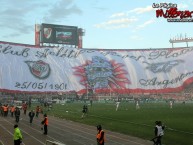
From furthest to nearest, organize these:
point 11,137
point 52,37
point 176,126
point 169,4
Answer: point 52,37, point 169,4, point 176,126, point 11,137

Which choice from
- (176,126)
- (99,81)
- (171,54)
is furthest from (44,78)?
(176,126)

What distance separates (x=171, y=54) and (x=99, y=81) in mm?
27914

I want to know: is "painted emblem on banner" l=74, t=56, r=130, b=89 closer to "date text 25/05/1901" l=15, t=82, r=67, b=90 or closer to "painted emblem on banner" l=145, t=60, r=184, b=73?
"date text 25/05/1901" l=15, t=82, r=67, b=90

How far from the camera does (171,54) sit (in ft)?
395

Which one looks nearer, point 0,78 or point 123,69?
point 0,78

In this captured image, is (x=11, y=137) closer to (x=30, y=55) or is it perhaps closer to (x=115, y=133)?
(x=115, y=133)

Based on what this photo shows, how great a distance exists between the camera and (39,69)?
107312 millimetres

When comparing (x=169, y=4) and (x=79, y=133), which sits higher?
(x=169, y=4)

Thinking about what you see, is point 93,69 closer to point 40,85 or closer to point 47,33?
point 40,85

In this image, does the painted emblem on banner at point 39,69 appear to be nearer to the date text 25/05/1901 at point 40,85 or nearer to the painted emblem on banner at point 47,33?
the date text 25/05/1901 at point 40,85

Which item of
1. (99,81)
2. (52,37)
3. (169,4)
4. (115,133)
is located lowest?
(115,133)

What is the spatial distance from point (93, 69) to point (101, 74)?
325cm

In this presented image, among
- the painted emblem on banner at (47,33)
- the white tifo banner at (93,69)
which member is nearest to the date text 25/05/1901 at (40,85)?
the white tifo banner at (93,69)

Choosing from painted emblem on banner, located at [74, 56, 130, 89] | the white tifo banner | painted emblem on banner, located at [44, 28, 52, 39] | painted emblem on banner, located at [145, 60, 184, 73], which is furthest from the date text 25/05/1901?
painted emblem on banner, located at [44, 28, 52, 39]
